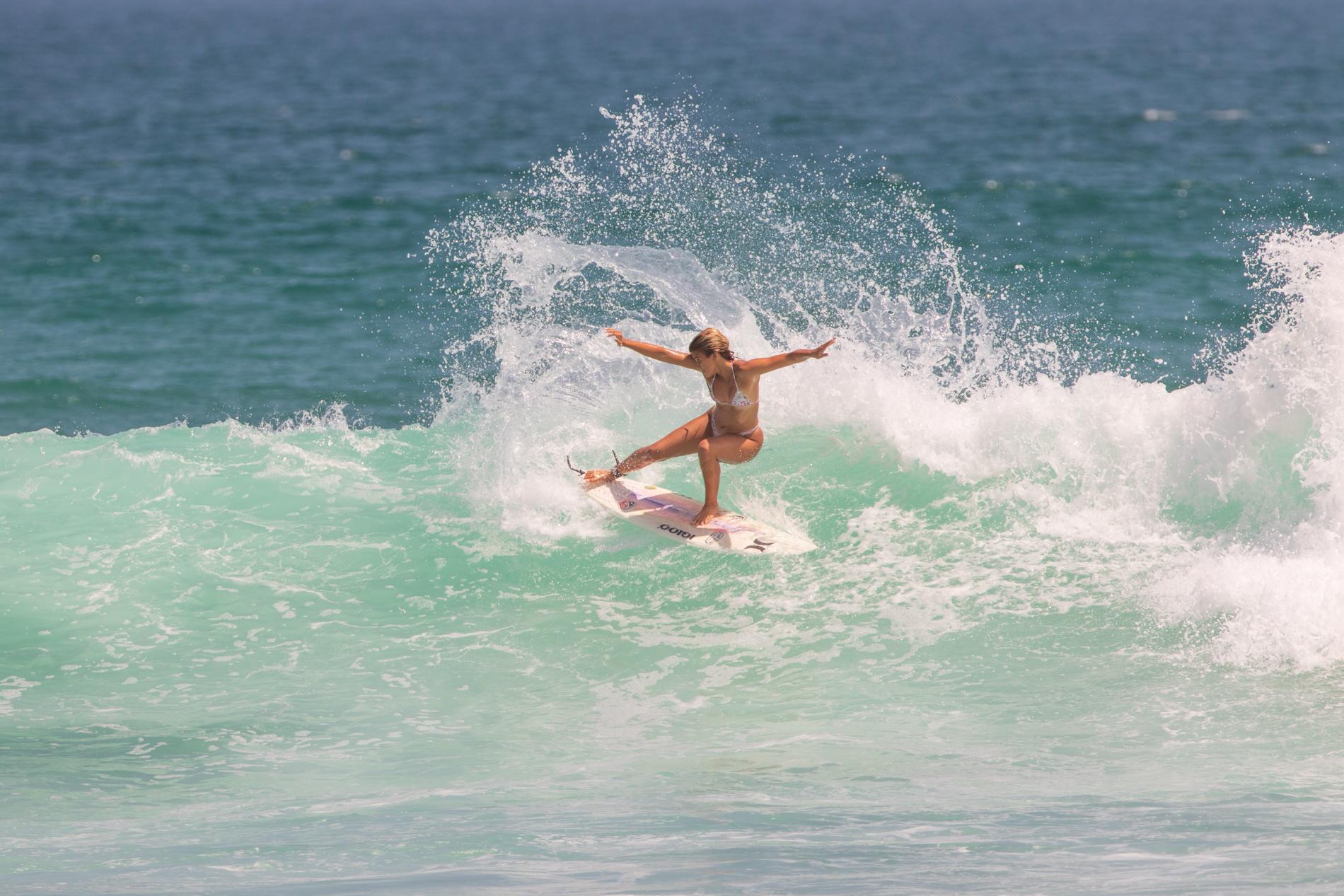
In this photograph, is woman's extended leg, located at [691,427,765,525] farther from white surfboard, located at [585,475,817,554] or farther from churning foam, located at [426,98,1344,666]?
churning foam, located at [426,98,1344,666]

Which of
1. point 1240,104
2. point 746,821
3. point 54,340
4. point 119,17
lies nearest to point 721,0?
point 119,17

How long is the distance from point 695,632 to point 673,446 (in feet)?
5.06

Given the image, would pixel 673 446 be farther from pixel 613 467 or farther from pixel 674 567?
pixel 613 467

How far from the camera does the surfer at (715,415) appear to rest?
986cm

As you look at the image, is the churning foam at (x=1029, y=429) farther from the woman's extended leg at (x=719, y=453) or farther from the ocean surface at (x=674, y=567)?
the woman's extended leg at (x=719, y=453)

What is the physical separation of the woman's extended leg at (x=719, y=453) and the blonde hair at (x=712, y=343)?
691 mm

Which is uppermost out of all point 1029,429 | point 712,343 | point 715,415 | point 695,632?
point 712,343

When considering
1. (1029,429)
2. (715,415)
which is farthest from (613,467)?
(1029,429)

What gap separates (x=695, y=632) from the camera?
31.6 ft

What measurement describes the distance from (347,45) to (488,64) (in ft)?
84.1

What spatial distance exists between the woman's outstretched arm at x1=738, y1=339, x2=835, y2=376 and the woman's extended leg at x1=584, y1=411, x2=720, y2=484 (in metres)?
0.66

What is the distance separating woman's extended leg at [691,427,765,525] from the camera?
1027cm

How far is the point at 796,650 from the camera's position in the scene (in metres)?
9.28

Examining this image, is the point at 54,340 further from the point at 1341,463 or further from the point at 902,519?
the point at 1341,463
